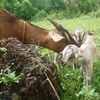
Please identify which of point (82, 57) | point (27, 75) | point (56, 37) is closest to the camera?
point (27, 75)

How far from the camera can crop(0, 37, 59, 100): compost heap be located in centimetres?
Result: 290

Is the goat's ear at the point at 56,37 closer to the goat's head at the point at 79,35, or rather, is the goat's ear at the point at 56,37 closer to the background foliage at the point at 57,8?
the goat's head at the point at 79,35

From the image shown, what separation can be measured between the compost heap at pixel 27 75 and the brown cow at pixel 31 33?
229 cm

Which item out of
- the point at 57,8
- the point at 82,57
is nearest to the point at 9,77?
the point at 82,57

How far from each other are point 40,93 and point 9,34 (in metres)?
2.91

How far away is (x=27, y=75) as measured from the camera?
3016 millimetres

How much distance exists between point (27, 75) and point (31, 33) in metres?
3.01

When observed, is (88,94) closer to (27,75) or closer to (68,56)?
(27,75)

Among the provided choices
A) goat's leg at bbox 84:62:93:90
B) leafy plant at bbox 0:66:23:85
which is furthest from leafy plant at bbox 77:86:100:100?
goat's leg at bbox 84:62:93:90

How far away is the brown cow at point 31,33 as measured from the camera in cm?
568

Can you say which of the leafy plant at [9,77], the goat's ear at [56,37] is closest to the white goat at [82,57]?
the leafy plant at [9,77]

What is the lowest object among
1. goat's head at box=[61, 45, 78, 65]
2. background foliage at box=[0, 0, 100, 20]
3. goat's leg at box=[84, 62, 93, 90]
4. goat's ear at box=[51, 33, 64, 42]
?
background foliage at box=[0, 0, 100, 20]

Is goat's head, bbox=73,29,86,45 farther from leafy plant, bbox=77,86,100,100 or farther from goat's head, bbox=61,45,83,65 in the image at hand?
leafy plant, bbox=77,86,100,100

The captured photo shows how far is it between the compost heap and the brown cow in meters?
2.29
